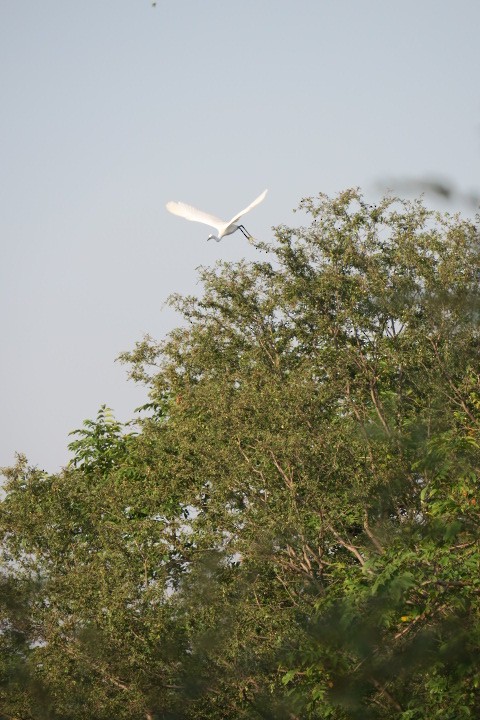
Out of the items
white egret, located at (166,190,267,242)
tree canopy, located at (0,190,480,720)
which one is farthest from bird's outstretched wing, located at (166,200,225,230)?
tree canopy, located at (0,190,480,720)

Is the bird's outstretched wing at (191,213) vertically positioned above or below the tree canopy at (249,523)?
above

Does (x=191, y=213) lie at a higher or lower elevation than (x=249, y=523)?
higher

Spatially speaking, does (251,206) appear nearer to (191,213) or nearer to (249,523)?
(191,213)

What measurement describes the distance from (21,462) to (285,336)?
781 cm

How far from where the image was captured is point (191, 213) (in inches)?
1577

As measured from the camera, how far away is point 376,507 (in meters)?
25.8

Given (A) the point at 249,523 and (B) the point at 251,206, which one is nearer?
(A) the point at 249,523

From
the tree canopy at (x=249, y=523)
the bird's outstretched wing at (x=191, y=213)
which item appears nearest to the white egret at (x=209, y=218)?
the bird's outstretched wing at (x=191, y=213)

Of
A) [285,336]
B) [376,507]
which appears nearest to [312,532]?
[376,507]

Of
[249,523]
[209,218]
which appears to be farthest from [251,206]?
[249,523]

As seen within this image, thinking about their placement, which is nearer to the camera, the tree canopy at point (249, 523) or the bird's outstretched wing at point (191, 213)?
the tree canopy at point (249, 523)

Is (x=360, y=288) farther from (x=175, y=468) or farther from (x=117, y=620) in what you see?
(x=117, y=620)

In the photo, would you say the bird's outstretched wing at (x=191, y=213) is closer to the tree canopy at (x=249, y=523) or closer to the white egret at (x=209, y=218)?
the white egret at (x=209, y=218)

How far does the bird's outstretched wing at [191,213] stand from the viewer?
39453 millimetres
